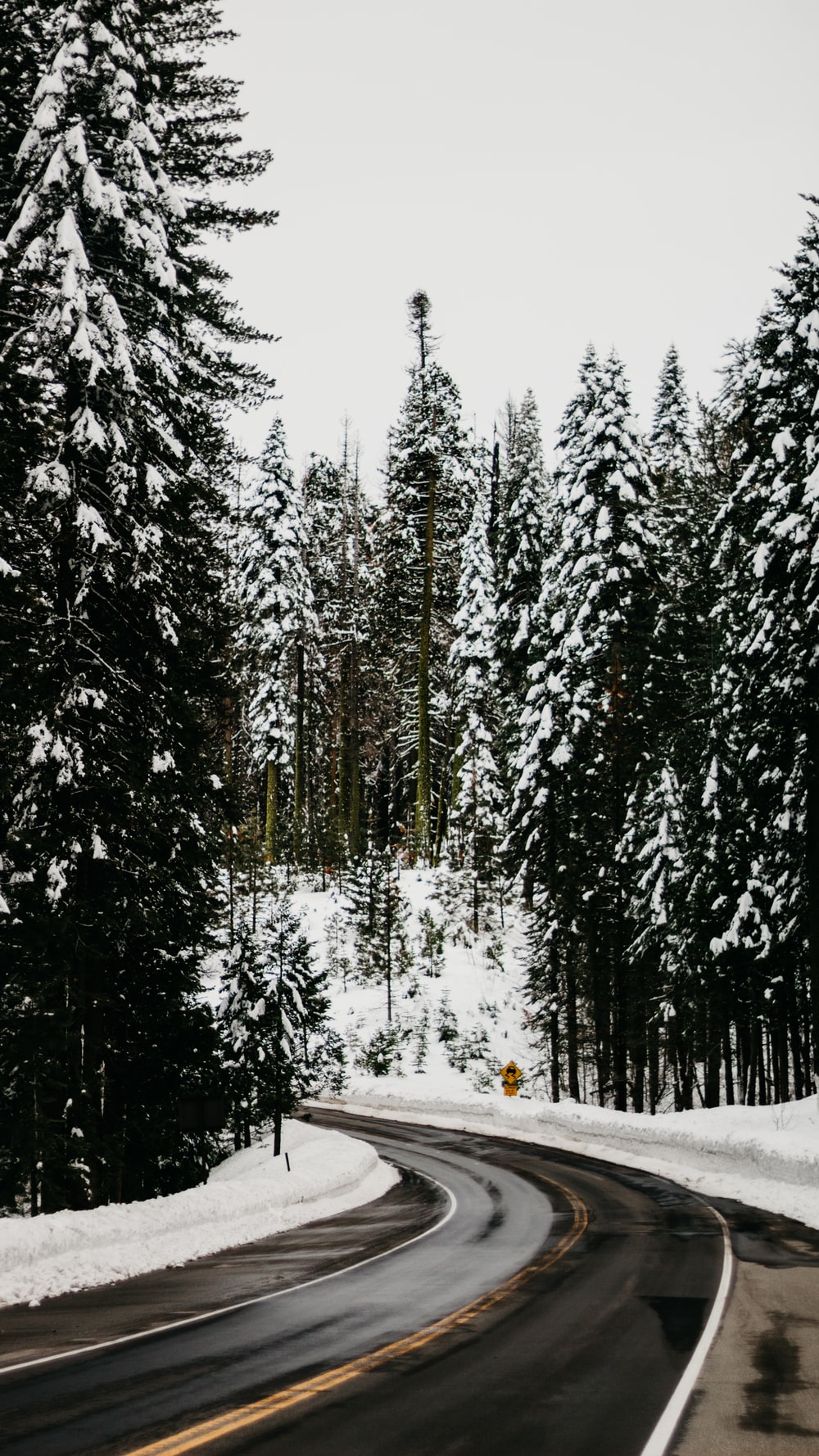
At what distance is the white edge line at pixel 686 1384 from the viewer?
22.9 ft

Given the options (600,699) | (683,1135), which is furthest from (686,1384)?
(600,699)

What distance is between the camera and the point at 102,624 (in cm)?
1708

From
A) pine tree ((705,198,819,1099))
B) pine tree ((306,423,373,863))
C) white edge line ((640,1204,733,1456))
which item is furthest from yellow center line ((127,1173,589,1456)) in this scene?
pine tree ((306,423,373,863))

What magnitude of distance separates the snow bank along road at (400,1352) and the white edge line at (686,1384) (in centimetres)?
3

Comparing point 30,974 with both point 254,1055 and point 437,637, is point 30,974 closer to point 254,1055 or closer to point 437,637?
point 254,1055

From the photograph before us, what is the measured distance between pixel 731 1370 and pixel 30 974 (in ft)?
A: 32.1

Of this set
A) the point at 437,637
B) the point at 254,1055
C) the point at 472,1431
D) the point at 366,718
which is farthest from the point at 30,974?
the point at 366,718

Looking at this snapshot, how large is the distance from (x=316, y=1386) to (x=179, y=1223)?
25.8ft

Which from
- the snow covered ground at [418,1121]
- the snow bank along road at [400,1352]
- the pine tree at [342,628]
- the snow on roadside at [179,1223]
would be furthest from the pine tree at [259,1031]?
the pine tree at [342,628]

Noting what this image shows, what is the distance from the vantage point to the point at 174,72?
64.3ft

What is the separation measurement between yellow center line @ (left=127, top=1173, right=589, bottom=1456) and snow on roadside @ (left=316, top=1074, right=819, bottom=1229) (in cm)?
829

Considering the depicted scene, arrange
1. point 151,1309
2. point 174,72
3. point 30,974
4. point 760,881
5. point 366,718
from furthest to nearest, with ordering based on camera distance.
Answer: point 366,718 → point 760,881 → point 174,72 → point 30,974 → point 151,1309

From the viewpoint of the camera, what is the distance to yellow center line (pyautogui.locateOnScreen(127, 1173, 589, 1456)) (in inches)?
265

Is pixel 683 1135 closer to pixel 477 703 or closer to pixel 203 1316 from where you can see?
pixel 203 1316
